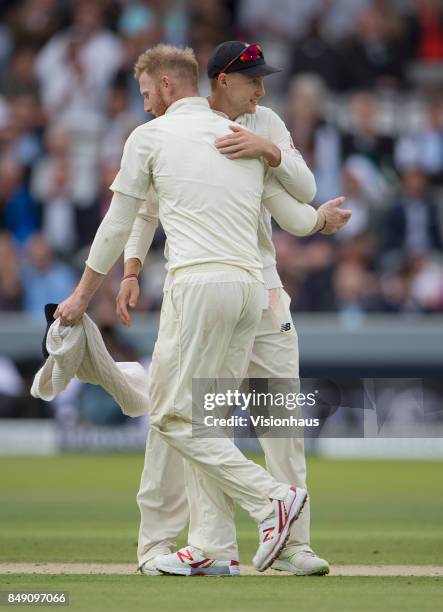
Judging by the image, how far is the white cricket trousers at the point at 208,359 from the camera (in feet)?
19.3

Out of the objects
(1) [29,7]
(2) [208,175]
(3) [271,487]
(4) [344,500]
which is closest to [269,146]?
(2) [208,175]

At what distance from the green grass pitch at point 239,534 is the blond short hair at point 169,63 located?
82.6 inches

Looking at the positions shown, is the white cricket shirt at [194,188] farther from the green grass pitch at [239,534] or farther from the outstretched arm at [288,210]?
the green grass pitch at [239,534]

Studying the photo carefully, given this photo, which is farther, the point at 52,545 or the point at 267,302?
the point at 52,545

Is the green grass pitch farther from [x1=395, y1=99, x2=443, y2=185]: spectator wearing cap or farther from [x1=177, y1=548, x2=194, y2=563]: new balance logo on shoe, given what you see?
[x1=395, y1=99, x2=443, y2=185]: spectator wearing cap

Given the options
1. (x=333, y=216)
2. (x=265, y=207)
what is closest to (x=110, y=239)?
(x=265, y=207)

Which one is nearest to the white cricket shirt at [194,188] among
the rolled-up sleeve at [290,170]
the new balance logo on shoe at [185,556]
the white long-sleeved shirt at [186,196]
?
the white long-sleeved shirt at [186,196]

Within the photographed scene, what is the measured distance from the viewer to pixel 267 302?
6.31 metres

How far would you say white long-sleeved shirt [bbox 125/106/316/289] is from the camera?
6234 mm

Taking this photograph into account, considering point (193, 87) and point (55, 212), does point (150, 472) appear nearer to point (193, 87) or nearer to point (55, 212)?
point (193, 87)

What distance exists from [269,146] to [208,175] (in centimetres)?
30

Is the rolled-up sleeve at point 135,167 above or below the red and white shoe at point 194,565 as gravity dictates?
above

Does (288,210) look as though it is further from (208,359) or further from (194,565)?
(194,565)

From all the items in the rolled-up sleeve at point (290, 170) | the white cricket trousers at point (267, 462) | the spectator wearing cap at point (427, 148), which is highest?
the spectator wearing cap at point (427, 148)
